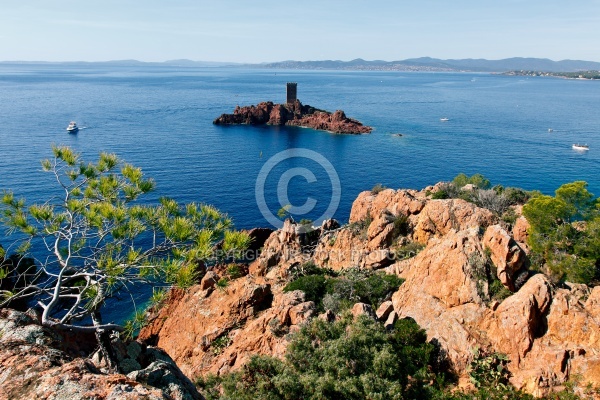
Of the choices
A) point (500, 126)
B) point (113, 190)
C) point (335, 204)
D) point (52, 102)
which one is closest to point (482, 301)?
point (113, 190)

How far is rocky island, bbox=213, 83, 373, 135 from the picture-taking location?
128m

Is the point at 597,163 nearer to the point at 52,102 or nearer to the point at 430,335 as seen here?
the point at 430,335

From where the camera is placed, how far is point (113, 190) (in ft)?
37.8

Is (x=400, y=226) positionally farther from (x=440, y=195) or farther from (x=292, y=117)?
(x=292, y=117)

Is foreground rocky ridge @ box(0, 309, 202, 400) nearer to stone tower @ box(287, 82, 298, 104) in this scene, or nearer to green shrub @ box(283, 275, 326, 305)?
green shrub @ box(283, 275, 326, 305)

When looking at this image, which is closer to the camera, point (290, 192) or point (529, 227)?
point (529, 227)

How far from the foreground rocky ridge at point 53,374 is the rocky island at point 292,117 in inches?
4678

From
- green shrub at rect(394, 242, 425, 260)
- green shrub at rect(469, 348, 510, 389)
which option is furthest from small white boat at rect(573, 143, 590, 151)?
green shrub at rect(469, 348, 510, 389)

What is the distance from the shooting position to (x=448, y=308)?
62.2ft

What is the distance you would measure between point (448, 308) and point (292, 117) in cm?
12967

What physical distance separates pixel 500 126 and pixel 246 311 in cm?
12710

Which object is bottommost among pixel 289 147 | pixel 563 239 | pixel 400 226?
pixel 289 147

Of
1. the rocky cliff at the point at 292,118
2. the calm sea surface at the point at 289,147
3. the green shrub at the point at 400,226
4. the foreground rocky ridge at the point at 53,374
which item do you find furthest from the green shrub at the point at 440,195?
the rocky cliff at the point at 292,118

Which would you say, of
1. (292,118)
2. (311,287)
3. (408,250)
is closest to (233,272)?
(311,287)
